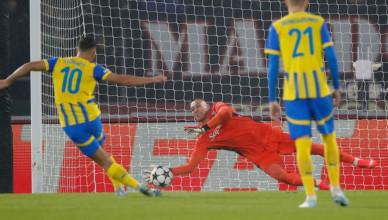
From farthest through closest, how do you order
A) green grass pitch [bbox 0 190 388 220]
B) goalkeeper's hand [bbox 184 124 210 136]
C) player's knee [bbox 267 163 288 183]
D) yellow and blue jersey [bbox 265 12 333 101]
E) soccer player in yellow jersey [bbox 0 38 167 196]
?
player's knee [bbox 267 163 288 183] → goalkeeper's hand [bbox 184 124 210 136] → soccer player in yellow jersey [bbox 0 38 167 196] → yellow and blue jersey [bbox 265 12 333 101] → green grass pitch [bbox 0 190 388 220]

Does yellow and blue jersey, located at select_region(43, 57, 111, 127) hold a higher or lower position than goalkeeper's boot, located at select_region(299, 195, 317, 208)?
higher

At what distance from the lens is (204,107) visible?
29.2 ft

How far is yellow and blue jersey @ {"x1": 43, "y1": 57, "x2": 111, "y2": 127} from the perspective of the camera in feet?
24.2

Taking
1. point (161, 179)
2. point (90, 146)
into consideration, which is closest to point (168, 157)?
point (161, 179)

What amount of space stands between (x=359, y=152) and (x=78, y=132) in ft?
13.9

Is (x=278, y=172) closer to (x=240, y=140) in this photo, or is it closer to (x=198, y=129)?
(x=240, y=140)

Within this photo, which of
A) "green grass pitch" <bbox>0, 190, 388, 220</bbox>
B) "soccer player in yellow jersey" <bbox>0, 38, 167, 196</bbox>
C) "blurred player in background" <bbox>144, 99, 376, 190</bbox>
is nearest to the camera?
"green grass pitch" <bbox>0, 190, 388, 220</bbox>

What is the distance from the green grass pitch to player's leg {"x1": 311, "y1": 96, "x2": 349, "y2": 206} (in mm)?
103

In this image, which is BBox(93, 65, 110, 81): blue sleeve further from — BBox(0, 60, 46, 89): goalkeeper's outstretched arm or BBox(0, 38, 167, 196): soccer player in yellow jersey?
BBox(0, 60, 46, 89): goalkeeper's outstretched arm

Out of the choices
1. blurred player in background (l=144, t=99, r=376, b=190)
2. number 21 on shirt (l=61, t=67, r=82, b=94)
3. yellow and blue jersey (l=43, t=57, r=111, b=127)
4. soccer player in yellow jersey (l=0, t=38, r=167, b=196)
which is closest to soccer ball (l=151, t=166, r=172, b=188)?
blurred player in background (l=144, t=99, r=376, b=190)

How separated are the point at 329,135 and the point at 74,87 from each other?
259cm

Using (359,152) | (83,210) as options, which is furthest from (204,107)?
(83,210)

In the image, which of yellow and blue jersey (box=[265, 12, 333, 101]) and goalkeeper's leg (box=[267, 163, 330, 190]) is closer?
yellow and blue jersey (box=[265, 12, 333, 101])

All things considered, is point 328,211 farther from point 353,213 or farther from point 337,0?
point 337,0
